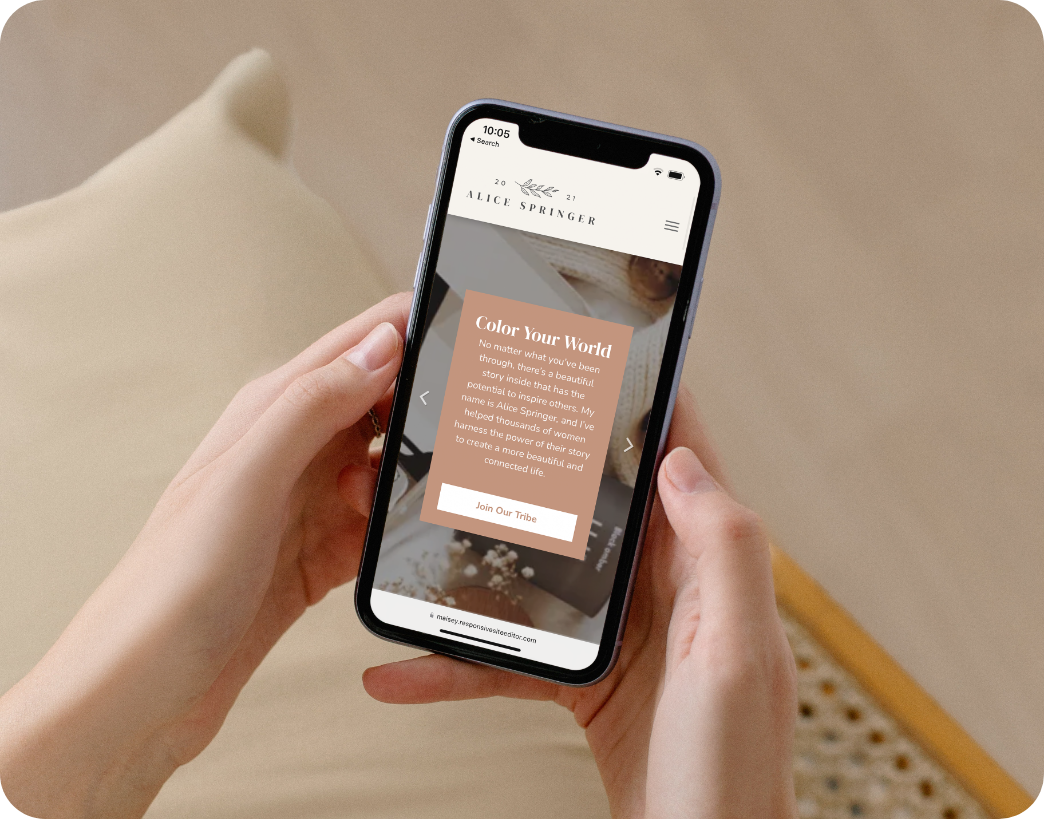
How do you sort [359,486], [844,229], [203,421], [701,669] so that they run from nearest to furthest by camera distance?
[701,669] < [359,486] < [203,421] < [844,229]

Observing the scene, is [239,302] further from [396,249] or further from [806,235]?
[806,235]

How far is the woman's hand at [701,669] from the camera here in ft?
1.41

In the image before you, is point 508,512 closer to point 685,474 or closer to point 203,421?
point 685,474

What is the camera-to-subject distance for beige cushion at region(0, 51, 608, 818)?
0.59 metres

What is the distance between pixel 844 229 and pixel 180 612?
34.0 inches

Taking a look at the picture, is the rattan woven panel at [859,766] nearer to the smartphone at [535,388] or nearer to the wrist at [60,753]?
the smartphone at [535,388]

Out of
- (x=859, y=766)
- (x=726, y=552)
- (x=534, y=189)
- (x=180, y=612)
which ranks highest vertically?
(x=534, y=189)

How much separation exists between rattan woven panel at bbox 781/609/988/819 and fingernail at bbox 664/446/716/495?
0.33 metres

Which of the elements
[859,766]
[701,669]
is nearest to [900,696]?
[859,766]

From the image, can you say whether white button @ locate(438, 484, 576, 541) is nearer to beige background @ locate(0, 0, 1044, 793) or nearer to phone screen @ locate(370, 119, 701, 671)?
phone screen @ locate(370, 119, 701, 671)

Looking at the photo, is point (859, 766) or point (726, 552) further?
point (859, 766)

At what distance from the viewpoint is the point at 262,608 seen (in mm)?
565

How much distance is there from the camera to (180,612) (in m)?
0.46

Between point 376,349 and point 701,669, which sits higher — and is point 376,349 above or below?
above
